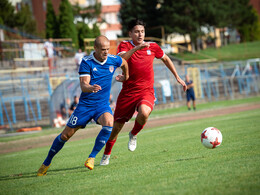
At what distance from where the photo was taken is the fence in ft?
78.4

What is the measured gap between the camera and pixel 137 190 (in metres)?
5.28

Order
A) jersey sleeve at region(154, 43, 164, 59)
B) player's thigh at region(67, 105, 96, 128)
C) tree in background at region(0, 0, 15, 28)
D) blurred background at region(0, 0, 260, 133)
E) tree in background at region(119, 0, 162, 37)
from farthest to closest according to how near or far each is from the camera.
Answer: tree in background at region(119, 0, 162, 37)
tree in background at region(0, 0, 15, 28)
blurred background at region(0, 0, 260, 133)
jersey sleeve at region(154, 43, 164, 59)
player's thigh at region(67, 105, 96, 128)

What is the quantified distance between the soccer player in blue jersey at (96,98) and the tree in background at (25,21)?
41229mm

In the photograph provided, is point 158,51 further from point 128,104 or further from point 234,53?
point 234,53

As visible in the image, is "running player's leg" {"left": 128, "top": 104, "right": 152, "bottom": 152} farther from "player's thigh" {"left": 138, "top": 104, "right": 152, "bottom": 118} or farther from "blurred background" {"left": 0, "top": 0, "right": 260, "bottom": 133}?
"blurred background" {"left": 0, "top": 0, "right": 260, "bottom": 133}

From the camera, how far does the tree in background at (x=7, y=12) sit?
44.0 m

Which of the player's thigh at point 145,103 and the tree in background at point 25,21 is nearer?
the player's thigh at point 145,103

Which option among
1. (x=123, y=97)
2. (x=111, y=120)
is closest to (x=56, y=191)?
(x=111, y=120)

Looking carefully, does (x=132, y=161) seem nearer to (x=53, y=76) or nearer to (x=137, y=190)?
(x=137, y=190)

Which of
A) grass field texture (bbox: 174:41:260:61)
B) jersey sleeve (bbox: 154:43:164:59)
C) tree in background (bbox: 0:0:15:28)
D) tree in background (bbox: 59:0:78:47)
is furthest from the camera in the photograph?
grass field texture (bbox: 174:41:260:61)

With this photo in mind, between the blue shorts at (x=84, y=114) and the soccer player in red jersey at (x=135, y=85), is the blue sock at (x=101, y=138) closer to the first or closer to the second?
the blue shorts at (x=84, y=114)

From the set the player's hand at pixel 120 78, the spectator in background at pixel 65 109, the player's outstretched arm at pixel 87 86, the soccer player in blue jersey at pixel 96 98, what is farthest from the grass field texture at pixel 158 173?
the spectator in background at pixel 65 109

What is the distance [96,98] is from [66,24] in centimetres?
3714

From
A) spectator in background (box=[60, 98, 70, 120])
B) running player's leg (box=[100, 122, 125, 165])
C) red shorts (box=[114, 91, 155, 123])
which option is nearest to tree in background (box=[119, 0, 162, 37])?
spectator in background (box=[60, 98, 70, 120])
